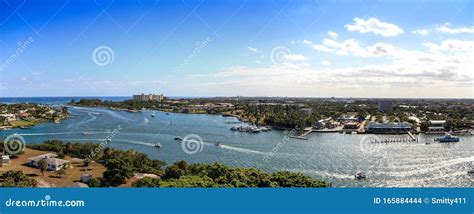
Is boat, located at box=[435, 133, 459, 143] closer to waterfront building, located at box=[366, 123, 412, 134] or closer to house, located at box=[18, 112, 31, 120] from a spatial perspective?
waterfront building, located at box=[366, 123, 412, 134]

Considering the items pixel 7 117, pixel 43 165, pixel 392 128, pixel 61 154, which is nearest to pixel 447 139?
pixel 392 128

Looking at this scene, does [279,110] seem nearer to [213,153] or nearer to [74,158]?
[213,153]

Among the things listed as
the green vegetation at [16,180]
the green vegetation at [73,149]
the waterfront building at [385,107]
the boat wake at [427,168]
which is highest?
the waterfront building at [385,107]

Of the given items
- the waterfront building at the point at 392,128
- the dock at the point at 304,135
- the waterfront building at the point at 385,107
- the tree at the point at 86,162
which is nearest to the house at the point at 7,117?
the tree at the point at 86,162

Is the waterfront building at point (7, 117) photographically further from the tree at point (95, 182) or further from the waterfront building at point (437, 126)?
the waterfront building at point (437, 126)

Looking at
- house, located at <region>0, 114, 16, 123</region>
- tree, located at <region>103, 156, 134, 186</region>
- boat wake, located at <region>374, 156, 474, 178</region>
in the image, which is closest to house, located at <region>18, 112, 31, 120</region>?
house, located at <region>0, 114, 16, 123</region>

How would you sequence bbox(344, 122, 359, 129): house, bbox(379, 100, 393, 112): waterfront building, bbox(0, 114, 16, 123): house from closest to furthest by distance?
bbox(0, 114, 16, 123): house
bbox(344, 122, 359, 129): house
bbox(379, 100, 393, 112): waterfront building
